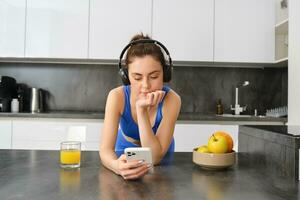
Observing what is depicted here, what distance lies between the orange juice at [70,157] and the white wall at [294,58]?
2121 millimetres

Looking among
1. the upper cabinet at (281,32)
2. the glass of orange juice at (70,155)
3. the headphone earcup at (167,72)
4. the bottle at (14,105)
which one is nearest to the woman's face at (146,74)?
the headphone earcup at (167,72)

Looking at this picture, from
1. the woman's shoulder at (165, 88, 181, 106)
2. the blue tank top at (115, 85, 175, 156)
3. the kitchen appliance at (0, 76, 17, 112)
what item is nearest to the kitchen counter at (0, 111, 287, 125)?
the kitchen appliance at (0, 76, 17, 112)

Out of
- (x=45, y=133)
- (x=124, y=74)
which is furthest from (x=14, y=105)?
(x=124, y=74)

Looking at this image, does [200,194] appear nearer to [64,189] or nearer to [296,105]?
[64,189]

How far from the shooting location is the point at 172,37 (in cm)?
281

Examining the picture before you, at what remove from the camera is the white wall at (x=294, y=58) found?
2.59m

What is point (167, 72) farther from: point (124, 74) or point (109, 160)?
point (109, 160)

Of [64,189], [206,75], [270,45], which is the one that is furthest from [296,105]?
[64,189]

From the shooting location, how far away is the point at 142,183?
0.79 meters

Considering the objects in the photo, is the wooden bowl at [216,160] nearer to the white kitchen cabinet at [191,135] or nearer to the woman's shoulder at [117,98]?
the woman's shoulder at [117,98]

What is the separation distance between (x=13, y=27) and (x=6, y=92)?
23.6 inches

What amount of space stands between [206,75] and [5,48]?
1963 mm

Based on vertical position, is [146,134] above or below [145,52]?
below

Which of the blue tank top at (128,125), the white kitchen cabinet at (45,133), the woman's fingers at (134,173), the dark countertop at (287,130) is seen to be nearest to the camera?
the woman's fingers at (134,173)
